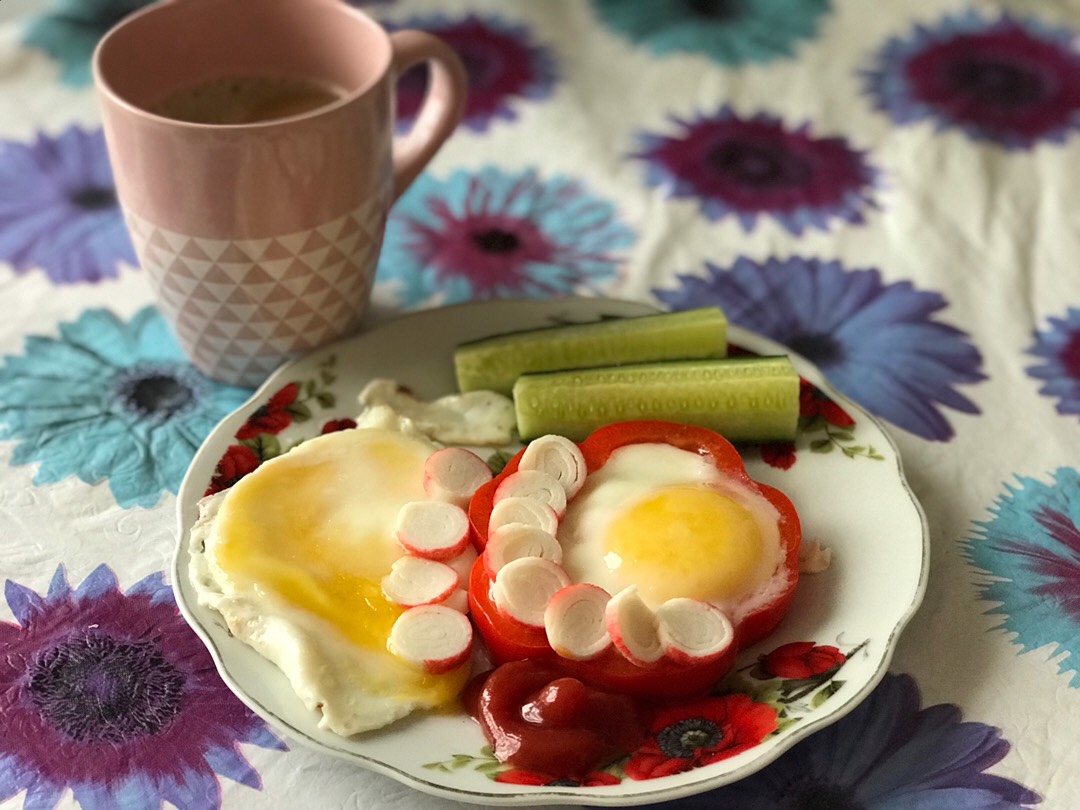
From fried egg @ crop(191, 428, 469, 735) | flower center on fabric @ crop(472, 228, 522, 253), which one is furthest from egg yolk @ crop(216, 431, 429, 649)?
flower center on fabric @ crop(472, 228, 522, 253)

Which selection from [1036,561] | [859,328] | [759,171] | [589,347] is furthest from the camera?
[759,171]

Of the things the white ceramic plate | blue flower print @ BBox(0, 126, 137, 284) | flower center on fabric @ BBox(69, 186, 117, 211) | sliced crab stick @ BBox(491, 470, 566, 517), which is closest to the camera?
the white ceramic plate

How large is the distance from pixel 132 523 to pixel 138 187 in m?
0.42

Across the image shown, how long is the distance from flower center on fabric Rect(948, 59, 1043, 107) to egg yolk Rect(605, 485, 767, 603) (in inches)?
57.4

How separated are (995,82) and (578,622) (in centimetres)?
177

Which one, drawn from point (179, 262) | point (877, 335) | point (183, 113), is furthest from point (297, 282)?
point (877, 335)

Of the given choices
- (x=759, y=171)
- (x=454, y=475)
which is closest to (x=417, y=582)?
(x=454, y=475)

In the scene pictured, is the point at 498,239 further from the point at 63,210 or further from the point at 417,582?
the point at 417,582

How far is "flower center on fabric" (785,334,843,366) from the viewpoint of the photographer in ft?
6.10

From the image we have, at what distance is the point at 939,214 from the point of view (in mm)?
2137

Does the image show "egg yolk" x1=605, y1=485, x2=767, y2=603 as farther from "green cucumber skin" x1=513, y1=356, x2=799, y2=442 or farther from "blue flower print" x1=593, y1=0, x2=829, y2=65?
"blue flower print" x1=593, y1=0, x2=829, y2=65

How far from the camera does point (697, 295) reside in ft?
6.50

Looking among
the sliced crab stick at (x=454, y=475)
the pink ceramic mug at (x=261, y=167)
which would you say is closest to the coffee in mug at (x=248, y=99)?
the pink ceramic mug at (x=261, y=167)

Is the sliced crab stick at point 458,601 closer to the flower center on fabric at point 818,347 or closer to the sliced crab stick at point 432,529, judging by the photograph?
the sliced crab stick at point 432,529
